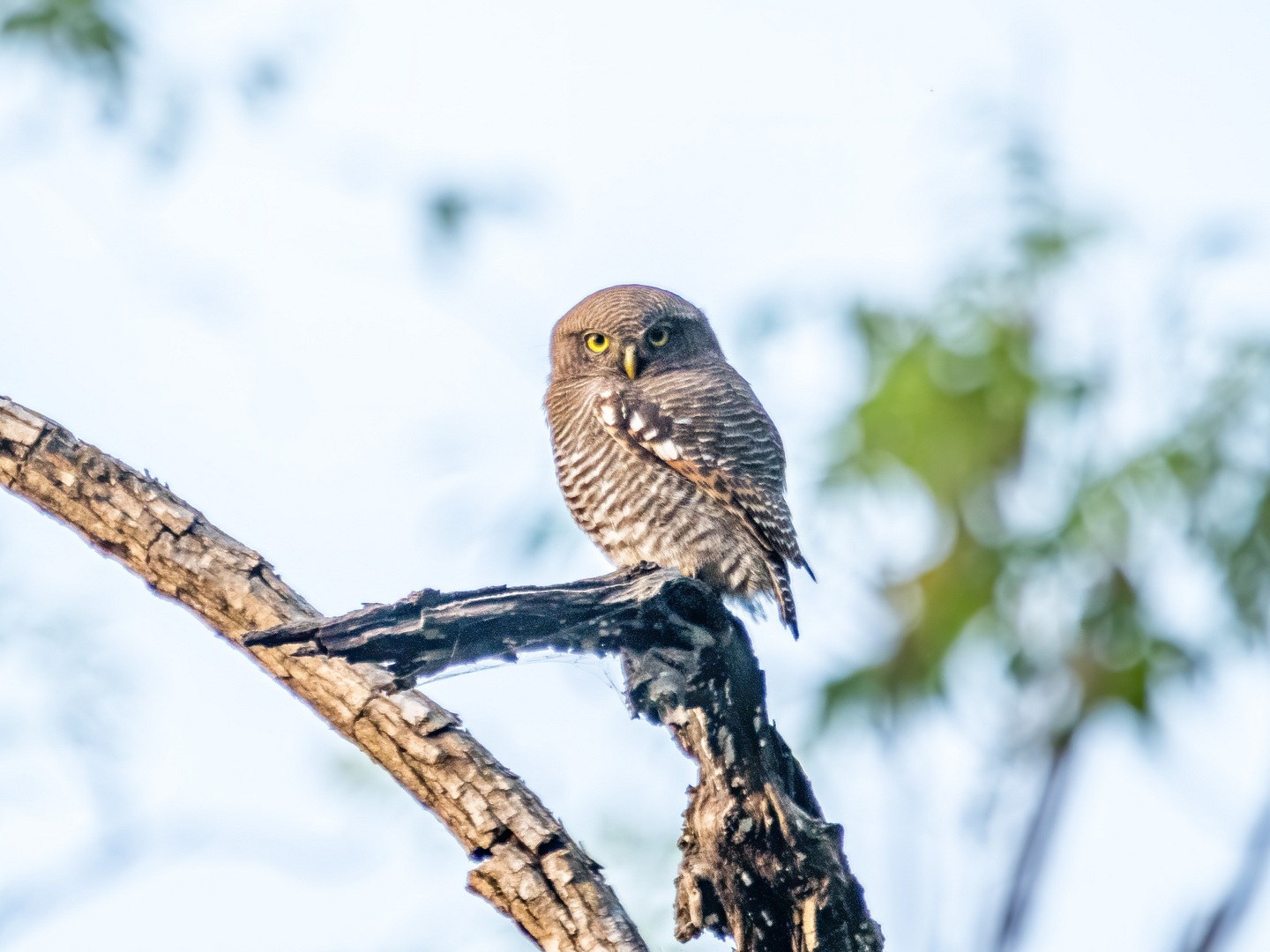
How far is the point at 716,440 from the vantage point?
19.4 feet

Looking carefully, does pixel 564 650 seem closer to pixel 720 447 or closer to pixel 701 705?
pixel 701 705

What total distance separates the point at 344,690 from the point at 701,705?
3.77 feet

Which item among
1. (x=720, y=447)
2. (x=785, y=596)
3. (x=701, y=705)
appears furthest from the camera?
(x=720, y=447)

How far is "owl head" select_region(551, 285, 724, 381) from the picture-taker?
663cm

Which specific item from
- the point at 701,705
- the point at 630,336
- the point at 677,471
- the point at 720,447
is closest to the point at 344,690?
the point at 701,705

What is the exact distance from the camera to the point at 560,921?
3.62 metres

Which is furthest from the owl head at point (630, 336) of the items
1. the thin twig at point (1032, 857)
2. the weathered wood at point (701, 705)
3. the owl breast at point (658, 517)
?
the thin twig at point (1032, 857)

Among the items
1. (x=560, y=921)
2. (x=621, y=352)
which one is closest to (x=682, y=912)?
(x=560, y=921)

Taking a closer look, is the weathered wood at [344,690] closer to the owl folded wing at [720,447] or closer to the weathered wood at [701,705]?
the weathered wood at [701,705]

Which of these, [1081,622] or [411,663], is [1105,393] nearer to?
[1081,622]

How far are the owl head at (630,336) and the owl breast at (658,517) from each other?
2.09 feet

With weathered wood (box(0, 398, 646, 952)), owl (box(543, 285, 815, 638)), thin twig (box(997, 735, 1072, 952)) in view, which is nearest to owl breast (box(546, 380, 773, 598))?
owl (box(543, 285, 815, 638))

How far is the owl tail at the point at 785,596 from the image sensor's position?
5.57m

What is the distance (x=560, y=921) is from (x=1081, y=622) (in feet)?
5.72
